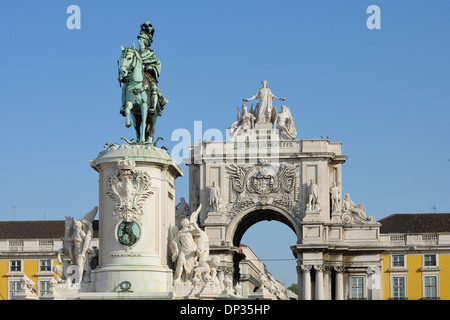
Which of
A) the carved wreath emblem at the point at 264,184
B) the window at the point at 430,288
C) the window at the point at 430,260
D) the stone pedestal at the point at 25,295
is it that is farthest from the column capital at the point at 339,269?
the stone pedestal at the point at 25,295

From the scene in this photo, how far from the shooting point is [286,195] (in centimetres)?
8544

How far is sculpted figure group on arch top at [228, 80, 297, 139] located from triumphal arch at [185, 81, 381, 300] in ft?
0.26

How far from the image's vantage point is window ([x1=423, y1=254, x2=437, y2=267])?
3329 inches

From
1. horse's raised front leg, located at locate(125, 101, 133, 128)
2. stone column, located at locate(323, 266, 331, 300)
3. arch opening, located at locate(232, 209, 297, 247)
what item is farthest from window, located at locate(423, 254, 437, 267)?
horse's raised front leg, located at locate(125, 101, 133, 128)

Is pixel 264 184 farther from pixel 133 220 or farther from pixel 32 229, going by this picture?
pixel 133 220

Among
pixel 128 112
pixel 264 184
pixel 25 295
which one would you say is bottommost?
pixel 25 295

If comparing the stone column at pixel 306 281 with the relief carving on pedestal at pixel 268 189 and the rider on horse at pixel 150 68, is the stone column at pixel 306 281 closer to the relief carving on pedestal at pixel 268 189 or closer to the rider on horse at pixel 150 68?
the relief carving on pedestal at pixel 268 189

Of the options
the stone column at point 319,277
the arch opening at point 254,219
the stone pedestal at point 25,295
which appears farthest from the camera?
the arch opening at point 254,219

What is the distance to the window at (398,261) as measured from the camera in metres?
85.1

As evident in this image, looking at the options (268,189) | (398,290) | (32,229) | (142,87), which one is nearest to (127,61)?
(142,87)

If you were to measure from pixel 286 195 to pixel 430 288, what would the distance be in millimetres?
13381

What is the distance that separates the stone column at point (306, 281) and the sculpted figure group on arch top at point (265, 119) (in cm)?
1067

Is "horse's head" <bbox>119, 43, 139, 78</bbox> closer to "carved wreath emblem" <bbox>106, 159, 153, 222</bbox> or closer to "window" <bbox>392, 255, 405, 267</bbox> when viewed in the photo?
"carved wreath emblem" <bbox>106, 159, 153, 222</bbox>

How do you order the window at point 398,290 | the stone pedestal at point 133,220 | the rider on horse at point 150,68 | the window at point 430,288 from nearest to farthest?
1. the stone pedestal at point 133,220
2. the rider on horse at point 150,68
3. the window at point 430,288
4. the window at point 398,290
